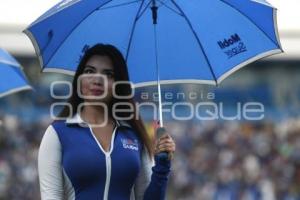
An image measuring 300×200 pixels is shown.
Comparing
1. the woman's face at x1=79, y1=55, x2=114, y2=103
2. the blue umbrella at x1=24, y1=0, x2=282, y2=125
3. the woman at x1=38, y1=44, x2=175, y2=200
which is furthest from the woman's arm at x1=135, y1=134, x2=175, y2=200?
the blue umbrella at x1=24, y1=0, x2=282, y2=125

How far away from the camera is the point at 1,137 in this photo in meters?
18.4

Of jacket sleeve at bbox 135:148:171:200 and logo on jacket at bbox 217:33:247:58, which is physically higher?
logo on jacket at bbox 217:33:247:58

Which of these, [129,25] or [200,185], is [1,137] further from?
[129,25]

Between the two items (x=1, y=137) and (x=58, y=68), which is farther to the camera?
(x=1, y=137)

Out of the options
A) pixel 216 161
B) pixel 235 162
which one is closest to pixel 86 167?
pixel 235 162

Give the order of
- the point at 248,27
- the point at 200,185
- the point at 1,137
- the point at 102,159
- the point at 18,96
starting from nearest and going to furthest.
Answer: the point at 102,159
the point at 248,27
the point at 200,185
the point at 1,137
the point at 18,96

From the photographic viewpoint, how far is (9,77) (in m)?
6.29

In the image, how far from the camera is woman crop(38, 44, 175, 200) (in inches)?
163

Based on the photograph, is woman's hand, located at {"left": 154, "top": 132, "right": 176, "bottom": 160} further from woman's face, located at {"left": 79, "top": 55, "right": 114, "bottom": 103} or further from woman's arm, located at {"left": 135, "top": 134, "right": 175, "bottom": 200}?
woman's face, located at {"left": 79, "top": 55, "right": 114, "bottom": 103}

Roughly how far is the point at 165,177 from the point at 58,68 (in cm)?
116

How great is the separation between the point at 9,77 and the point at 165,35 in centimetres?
143

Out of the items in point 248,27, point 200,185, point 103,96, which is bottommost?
point 200,185

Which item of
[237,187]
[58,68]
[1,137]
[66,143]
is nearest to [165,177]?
[66,143]

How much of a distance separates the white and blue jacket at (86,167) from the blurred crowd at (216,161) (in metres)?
11.2
